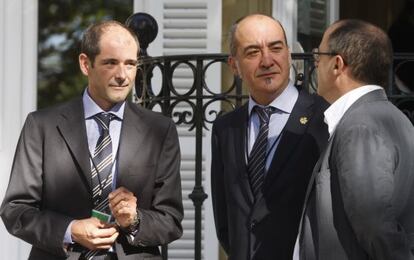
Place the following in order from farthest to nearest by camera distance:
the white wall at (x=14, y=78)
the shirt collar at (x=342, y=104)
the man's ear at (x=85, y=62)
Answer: the white wall at (x=14, y=78) < the man's ear at (x=85, y=62) < the shirt collar at (x=342, y=104)

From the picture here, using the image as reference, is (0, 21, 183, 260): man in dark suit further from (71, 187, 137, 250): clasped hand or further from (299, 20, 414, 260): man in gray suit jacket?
(299, 20, 414, 260): man in gray suit jacket

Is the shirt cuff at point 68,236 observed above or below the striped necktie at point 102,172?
below

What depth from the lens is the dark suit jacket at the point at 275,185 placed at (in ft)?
13.8

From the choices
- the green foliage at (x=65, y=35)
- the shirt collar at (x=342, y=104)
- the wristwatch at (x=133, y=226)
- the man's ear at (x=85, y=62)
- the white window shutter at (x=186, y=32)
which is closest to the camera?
the shirt collar at (x=342, y=104)

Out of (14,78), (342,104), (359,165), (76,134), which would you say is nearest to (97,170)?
(76,134)

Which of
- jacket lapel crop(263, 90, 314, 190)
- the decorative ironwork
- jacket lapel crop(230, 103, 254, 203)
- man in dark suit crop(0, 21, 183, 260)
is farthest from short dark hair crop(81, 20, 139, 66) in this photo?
the decorative ironwork

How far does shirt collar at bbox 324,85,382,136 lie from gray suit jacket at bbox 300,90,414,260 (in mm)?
21

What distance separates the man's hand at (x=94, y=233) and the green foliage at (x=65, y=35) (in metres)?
4.38

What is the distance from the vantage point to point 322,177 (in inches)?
147

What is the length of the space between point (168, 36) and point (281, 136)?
153 inches

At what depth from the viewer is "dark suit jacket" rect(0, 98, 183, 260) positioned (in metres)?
4.12

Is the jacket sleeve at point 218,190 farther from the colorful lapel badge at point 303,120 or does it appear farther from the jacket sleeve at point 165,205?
the colorful lapel badge at point 303,120

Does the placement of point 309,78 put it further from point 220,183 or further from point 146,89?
point 220,183

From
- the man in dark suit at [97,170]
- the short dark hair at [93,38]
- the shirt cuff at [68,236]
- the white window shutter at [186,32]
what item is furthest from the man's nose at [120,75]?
the white window shutter at [186,32]
